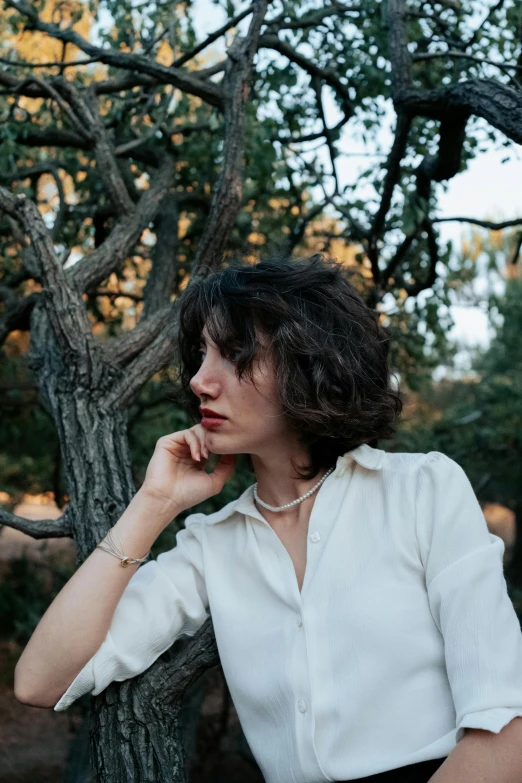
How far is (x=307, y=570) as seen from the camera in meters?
1.65

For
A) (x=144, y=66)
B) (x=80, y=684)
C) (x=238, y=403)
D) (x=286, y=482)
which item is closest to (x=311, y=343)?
(x=238, y=403)

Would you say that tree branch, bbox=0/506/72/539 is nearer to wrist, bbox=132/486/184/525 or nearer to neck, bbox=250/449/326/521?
wrist, bbox=132/486/184/525

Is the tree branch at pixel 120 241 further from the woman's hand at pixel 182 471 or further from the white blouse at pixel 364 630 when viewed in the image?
the white blouse at pixel 364 630

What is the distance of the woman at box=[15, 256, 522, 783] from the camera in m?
1.50

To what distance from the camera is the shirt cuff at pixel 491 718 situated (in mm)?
1347

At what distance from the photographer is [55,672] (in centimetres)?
173

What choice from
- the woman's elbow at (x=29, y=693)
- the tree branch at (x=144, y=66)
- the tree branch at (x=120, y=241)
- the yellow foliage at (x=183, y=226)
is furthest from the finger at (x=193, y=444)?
the yellow foliage at (x=183, y=226)

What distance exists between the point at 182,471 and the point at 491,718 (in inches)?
36.1

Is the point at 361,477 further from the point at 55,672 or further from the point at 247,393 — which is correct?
the point at 55,672

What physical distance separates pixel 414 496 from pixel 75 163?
111 inches

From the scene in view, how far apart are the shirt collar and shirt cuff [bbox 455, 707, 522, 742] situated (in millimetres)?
531

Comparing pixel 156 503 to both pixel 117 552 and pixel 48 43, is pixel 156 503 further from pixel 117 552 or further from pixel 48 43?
pixel 48 43

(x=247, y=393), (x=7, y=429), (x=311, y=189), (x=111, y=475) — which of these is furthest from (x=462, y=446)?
(x=247, y=393)

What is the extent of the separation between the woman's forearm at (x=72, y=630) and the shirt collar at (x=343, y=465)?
0.78 feet
